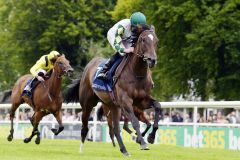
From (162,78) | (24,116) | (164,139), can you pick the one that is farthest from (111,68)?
(162,78)

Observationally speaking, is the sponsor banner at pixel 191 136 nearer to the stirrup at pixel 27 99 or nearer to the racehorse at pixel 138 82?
the stirrup at pixel 27 99

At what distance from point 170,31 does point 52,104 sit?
549 inches

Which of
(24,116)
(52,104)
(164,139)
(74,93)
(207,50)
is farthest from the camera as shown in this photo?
(207,50)

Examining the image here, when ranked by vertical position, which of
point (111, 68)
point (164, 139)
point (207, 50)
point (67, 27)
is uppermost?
point (67, 27)

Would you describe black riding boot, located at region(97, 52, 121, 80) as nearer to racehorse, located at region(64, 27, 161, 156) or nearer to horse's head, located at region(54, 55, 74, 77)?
racehorse, located at region(64, 27, 161, 156)

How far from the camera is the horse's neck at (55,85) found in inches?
586

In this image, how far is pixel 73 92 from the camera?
13039mm

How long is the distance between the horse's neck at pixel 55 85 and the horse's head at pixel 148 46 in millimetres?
5130

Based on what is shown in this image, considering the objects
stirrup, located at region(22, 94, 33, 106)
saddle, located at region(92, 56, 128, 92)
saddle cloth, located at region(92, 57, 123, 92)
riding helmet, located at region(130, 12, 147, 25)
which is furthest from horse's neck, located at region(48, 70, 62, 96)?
riding helmet, located at region(130, 12, 147, 25)

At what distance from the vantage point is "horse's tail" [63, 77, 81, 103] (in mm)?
12938

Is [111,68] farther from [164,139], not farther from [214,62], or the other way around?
[214,62]

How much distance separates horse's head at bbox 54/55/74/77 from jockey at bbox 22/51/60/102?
42 cm

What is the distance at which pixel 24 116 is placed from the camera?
2452cm

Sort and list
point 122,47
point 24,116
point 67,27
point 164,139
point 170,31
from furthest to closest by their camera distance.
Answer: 1. point 67,27
2. point 170,31
3. point 24,116
4. point 164,139
5. point 122,47
